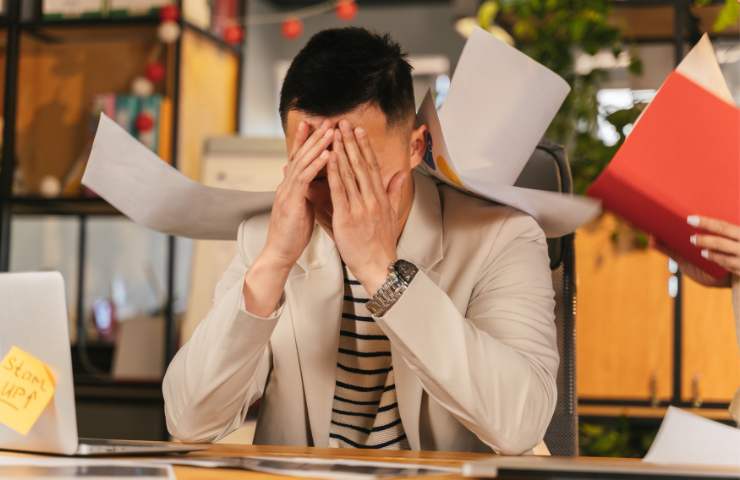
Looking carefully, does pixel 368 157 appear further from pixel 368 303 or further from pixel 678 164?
pixel 678 164

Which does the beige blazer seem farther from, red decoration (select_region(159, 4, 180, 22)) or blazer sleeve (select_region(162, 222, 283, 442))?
red decoration (select_region(159, 4, 180, 22))

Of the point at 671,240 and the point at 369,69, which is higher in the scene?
the point at 369,69

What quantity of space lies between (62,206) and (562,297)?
7.49 ft

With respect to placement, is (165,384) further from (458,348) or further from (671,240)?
(671,240)

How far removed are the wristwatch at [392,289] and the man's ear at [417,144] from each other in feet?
0.85

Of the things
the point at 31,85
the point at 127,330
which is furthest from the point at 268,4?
Answer: the point at 127,330

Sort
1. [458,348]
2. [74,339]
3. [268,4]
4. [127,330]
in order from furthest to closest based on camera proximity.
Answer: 1. [268,4]
2. [74,339]
3. [127,330]
4. [458,348]

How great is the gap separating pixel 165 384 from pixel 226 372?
0.13m

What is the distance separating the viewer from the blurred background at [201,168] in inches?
111

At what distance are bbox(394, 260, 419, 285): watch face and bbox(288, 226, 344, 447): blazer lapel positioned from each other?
0.23 metres

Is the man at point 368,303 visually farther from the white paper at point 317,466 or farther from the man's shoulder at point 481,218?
the white paper at point 317,466

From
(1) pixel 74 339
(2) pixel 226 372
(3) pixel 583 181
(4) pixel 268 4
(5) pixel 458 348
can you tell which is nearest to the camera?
(5) pixel 458 348

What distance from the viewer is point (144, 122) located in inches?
128

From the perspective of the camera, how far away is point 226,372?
4.09ft
